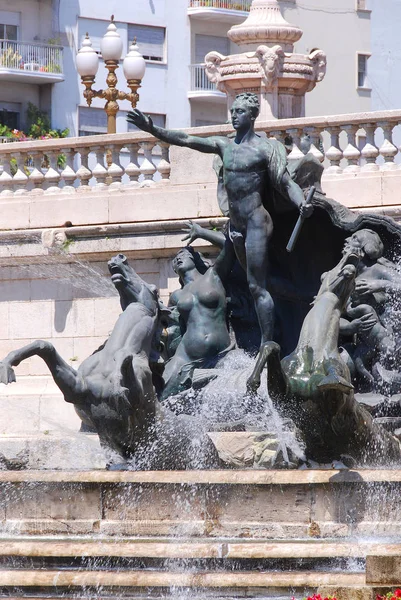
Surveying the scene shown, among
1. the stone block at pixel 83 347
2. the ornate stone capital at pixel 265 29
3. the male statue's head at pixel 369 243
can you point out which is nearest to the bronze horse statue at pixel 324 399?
the male statue's head at pixel 369 243

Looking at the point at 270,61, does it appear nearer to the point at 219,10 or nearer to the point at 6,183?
the point at 6,183

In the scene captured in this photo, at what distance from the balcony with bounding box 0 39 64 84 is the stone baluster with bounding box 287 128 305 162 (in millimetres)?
24950

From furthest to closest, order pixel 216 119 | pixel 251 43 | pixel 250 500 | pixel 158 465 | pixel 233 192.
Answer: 1. pixel 216 119
2. pixel 251 43
3. pixel 233 192
4. pixel 158 465
5. pixel 250 500

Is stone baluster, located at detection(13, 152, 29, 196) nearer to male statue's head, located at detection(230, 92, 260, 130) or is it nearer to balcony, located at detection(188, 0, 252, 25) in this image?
male statue's head, located at detection(230, 92, 260, 130)

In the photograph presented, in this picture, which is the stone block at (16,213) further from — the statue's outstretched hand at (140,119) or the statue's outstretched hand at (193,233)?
the statue's outstretched hand at (140,119)

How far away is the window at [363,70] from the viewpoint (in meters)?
47.4

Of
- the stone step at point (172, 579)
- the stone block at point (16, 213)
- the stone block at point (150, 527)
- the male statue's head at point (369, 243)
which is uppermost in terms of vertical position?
the stone block at point (16, 213)

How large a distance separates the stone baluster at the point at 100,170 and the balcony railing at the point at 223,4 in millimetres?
26345

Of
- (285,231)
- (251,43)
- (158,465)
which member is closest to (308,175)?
(285,231)

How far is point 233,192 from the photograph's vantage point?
55.2ft

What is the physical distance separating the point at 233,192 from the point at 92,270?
3442 millimetres

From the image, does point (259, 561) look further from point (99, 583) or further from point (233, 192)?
point (233, 192)

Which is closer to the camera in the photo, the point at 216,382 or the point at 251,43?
the point at 216,382

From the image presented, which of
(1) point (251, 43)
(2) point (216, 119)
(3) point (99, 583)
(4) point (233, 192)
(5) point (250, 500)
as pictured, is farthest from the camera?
(2) point (216, 119)
